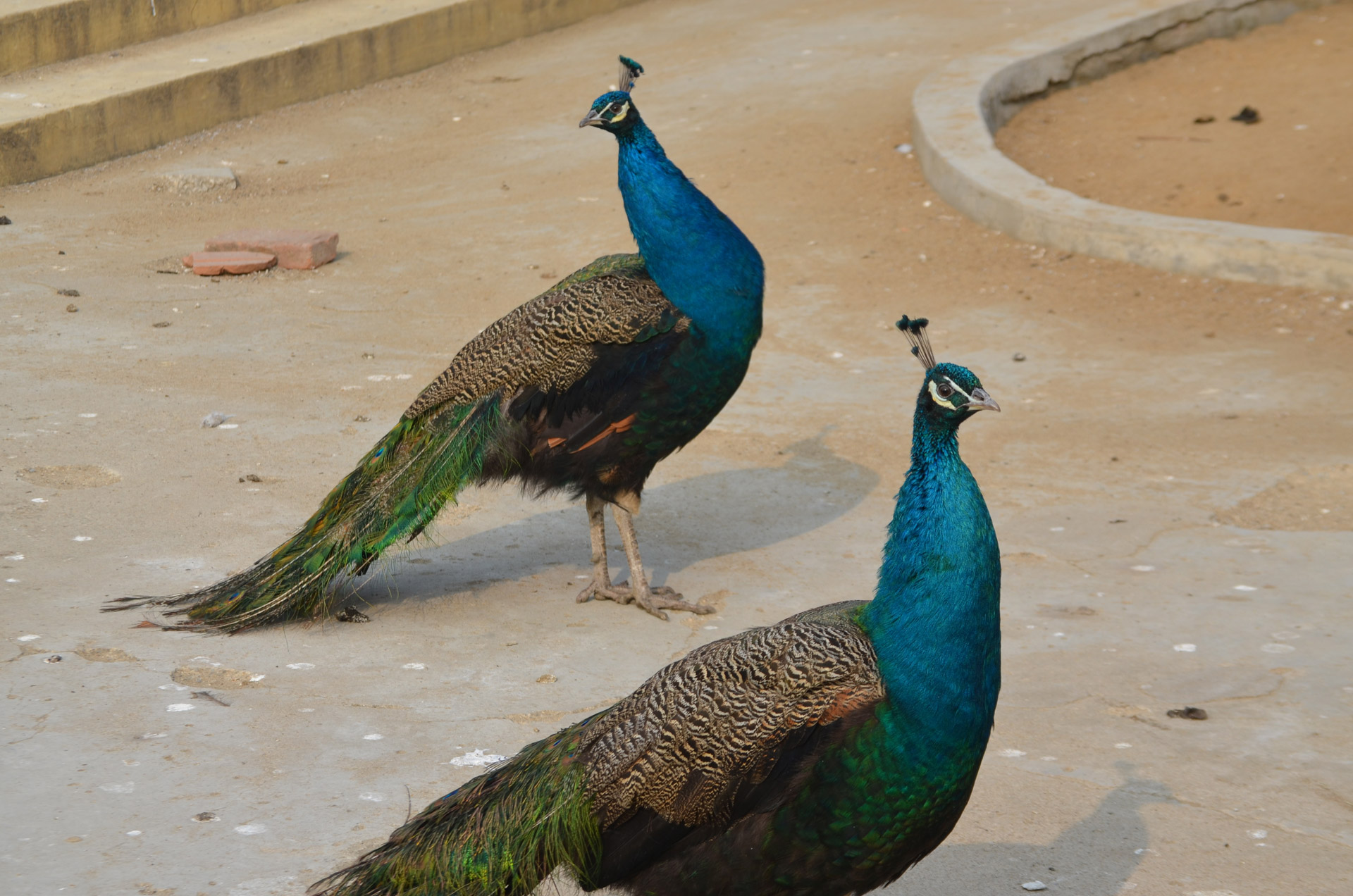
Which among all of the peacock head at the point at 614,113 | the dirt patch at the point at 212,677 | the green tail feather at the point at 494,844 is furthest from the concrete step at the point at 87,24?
the green tail feather at the point at 494,844

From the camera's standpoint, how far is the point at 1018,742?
4.38 metres

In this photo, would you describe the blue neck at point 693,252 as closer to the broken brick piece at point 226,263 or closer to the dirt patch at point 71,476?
the dirt patch at point 71,476

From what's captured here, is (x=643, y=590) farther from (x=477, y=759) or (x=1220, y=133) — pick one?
(x=1220, y=133)

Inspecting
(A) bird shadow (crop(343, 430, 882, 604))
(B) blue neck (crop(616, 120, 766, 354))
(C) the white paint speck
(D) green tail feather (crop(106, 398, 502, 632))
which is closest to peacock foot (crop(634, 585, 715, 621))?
(A) bird shadow (crop(343, 430, 882, 604))

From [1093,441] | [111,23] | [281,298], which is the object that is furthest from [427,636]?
[111,23]

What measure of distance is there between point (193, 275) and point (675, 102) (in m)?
4.52

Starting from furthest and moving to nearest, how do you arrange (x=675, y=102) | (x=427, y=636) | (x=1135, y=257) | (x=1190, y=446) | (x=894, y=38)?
1. (x=894, y=38)
2. (x=675, y=102)
3. (x=1135, y=257)
4. (x=1190, y=446)
5. (x=427, y=636)

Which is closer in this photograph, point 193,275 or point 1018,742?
point 1018,742

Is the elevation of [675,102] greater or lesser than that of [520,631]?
greater

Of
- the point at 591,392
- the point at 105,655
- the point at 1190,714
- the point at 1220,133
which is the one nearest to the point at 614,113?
the point at 591,392

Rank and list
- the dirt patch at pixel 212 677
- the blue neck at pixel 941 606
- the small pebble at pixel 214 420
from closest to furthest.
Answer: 1. the blue neck at pixel 941 606
2. the dirt patch at pixel 212 677
3. the small pebble at pixel 214 420

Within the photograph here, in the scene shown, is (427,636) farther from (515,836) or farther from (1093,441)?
(1093,441)

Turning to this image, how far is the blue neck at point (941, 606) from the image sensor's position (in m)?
3.03

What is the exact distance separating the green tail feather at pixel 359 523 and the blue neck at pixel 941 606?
2.44m
